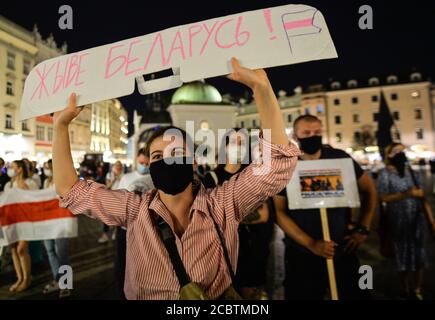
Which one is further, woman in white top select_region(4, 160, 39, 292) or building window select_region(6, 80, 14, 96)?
building window select_region(6, 80, 14, 96)

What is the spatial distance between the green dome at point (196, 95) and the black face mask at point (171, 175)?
1767 inches

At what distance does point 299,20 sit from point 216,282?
1.48 metres

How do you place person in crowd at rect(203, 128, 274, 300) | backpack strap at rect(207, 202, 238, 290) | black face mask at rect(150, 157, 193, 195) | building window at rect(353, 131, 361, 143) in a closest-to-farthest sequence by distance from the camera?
backpack strap at rect(207, 202, 238, 290) < black face mask at rect(150, 157, 193, 195) < person in crowd at rect(203, 128, 274, 300) < building window at rect(353, 131, 361, 143)

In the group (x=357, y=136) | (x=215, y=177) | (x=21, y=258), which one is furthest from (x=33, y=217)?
(x=357, y=136)

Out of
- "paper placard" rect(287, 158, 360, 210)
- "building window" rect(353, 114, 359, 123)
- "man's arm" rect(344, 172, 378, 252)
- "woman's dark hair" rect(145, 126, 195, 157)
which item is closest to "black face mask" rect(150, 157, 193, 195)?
"woman's dark hair" rect(145, 126, 195, 157)

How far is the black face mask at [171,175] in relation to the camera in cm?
181

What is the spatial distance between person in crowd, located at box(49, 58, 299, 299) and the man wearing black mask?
1.25m

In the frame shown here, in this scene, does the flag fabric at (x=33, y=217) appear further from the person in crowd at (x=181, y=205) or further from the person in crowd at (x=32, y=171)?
the person in crowd at (x=181, y=205)

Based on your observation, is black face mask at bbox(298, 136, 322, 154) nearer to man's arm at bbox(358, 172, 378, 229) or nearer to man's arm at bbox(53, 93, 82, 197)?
man's arm at bbox(358, 172, 378, 229)

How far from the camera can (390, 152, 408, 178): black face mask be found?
4391 millimetres

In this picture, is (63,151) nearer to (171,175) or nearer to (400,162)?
(171,175)

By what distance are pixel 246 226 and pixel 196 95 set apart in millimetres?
45052

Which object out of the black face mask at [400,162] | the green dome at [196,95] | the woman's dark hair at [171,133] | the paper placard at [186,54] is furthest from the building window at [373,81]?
the woman's dark hair at [171,133]

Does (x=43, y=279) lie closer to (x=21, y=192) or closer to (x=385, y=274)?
(x=21, y=192)
